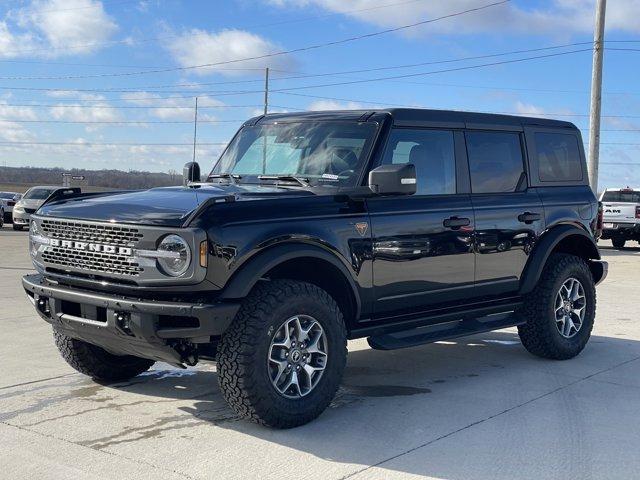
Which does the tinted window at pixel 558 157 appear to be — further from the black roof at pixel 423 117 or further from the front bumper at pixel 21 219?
the front bumper at pixel 21 219

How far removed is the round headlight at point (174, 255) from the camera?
438 cm

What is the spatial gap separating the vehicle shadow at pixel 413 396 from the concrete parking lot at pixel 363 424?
1cm

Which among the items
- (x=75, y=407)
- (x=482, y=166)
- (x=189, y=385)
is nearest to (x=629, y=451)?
(x=482, y=166)

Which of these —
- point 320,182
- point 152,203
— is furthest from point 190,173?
point 152,203

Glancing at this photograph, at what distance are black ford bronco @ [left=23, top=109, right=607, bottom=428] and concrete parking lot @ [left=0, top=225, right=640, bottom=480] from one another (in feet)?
0.93

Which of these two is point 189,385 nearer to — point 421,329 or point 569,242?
point 421,329

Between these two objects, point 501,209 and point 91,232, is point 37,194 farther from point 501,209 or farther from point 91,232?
point 91,232

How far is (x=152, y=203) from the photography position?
4.80 m

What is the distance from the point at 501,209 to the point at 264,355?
8.69 feet

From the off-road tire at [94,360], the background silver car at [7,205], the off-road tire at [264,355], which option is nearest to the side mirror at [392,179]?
the off-road tire at [264,355]

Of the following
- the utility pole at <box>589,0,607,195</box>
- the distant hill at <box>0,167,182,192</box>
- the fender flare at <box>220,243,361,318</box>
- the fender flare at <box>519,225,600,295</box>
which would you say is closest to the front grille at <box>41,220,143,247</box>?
the fender flare at <box>220,243,361,318</box>

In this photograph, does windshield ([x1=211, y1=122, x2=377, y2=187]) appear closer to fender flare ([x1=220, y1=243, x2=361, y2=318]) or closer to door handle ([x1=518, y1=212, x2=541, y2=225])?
fender flare ([x1=220, y1=243, x2=361, y2=318])

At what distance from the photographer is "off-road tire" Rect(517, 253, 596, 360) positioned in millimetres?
6727

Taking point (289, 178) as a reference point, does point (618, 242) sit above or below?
below
